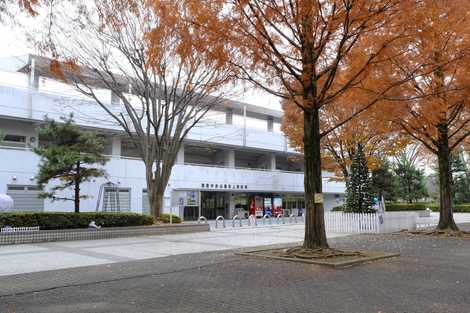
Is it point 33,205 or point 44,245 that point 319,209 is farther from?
point 33,205

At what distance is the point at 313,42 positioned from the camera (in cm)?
1063

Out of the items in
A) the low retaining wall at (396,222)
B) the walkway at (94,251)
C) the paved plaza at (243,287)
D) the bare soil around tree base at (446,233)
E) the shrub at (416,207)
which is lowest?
the walkway at (94,251)

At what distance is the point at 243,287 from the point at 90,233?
11.2 meters

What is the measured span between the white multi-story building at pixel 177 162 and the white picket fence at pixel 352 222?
24.0ft

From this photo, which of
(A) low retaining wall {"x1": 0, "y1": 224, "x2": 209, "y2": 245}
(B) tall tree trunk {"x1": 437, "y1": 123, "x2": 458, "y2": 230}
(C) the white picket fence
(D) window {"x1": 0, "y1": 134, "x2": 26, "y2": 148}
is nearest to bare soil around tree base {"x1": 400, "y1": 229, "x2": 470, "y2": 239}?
(B) tall tree trunk {"x1": 437, "y1": 123, "x2": 458, "y2": 230}

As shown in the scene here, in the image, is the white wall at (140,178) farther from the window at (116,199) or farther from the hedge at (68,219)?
the hedge at (68,219)

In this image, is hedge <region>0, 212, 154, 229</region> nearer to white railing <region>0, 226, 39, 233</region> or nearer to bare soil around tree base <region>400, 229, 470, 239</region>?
white railing <region>0, 226, 39, 233</region>

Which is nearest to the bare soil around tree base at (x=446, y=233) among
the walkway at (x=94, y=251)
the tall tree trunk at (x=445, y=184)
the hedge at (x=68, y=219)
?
the tall tree trunk at (x=445, y=184)

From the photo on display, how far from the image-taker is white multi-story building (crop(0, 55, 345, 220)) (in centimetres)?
2539

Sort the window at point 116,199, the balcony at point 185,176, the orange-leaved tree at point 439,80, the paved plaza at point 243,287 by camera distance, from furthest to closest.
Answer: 1. the window at point 116,199
2. the balcony at point 185,176
3. the orange-leaved tree at point 439,80
4. the paved plaza at point 243,287

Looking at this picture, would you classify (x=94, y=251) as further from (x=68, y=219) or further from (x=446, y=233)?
(x=446, y=233)

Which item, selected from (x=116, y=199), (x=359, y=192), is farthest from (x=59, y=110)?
(x=359, y=192)

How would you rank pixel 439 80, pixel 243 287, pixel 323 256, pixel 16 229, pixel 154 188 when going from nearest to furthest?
pixel 243 287 < pixel 323 256 < pixel 16 229 < pixel 439 80 < pixel 154 188

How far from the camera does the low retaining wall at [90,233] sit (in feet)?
49.6
